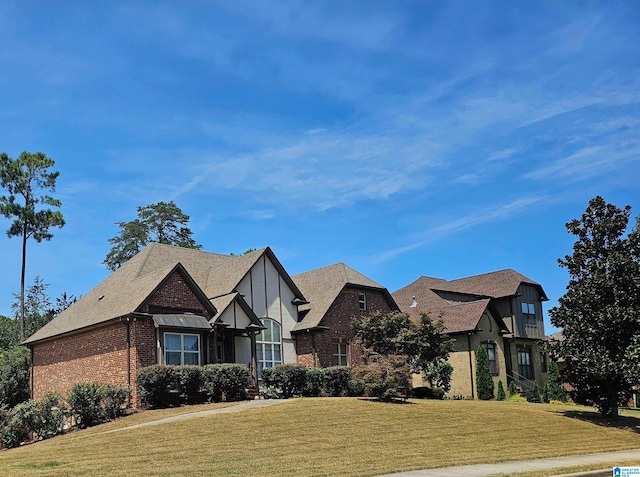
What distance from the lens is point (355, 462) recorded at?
54.4ft

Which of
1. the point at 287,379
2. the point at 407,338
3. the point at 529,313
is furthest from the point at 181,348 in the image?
the point at 529,313

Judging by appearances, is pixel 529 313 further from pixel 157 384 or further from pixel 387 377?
pixel 157 384

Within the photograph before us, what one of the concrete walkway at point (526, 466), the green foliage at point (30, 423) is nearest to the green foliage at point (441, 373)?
the concrete walkway at point (526, 466)

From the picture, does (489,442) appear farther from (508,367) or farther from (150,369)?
(508,367)

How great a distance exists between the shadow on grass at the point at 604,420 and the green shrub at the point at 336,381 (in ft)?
30.4

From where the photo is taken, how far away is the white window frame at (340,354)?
35.2m

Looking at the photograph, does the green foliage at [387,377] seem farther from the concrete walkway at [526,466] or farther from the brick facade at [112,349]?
the concrete walkway at [526,466]

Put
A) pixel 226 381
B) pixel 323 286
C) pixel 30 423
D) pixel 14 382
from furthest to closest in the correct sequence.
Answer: pixel 323 286, pixel 14 382, pixel 226 381, pixel 30 423

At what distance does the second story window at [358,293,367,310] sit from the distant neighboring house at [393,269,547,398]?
540 centimetres

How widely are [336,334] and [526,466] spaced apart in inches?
749

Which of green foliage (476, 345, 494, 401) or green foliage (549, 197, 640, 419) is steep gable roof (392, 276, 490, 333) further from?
green foliage (549, 197, 640, 419)

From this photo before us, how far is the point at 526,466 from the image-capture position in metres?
16.7

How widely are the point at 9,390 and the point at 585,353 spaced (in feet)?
94.1

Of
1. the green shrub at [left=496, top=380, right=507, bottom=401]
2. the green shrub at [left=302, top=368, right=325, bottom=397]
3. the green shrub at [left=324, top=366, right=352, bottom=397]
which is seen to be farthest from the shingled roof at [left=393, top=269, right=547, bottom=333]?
the green shrub at [left=302, top=368, right=325, bottom=397]
